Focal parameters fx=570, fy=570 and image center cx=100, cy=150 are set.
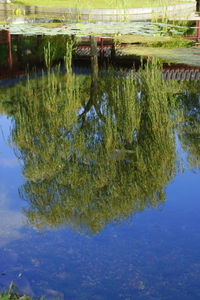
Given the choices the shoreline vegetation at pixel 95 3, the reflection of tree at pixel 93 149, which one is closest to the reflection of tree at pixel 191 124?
the reflection of tree at pixel 93 149

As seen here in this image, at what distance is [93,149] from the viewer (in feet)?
22.0

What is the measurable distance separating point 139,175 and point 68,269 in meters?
1.89

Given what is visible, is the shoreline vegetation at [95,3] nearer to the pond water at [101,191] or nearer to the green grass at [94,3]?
the green grass at [94,3]

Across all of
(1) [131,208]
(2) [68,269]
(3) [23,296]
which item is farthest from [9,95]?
(3) [23,296]

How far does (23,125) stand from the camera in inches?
296

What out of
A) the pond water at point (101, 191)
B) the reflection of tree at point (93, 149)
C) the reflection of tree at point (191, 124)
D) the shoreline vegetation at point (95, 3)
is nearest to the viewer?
the pond water at point (101, 191)

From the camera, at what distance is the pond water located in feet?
14.1

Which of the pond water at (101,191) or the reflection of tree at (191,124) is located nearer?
the pond water at (101,191)

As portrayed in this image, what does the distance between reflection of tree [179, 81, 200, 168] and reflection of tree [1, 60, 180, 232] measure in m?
0.20

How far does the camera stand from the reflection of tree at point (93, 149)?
5.44m

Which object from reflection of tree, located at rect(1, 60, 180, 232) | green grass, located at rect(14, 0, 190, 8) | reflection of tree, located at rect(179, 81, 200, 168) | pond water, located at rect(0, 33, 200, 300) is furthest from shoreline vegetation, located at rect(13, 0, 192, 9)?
pond water, located at rect(0, 33, 200, 300)

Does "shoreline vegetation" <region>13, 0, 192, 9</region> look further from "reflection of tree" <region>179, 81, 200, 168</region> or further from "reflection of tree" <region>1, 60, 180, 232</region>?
"reflection of tree" <region>1, 60, 180, 232</region>

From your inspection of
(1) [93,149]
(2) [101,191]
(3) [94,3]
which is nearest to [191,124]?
(1) [93,149]

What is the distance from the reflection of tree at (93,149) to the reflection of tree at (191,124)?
0.67 feet
